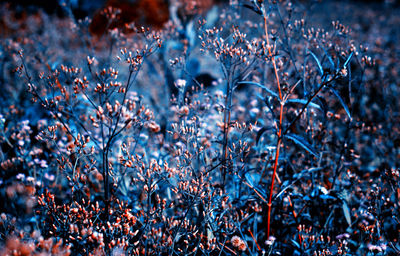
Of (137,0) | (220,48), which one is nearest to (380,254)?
(220,48)

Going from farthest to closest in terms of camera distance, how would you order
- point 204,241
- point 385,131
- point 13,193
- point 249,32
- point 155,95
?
point 155,95 → point 249,32 → point 385,131 → point 13,193 → point 204,241

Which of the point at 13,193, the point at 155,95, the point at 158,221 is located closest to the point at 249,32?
the point at 155,95

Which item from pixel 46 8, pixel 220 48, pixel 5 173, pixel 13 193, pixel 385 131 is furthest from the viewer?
pixel 46 8

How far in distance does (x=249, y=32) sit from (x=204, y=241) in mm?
3558

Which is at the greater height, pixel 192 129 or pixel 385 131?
pixel 385 131

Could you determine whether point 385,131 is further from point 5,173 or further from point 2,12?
point 2,12

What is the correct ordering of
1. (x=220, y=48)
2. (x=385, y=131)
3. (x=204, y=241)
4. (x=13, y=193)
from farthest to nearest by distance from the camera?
(x=385, y=131), (x=13, y=193), (x=204, y=241), (x=220, y=48)

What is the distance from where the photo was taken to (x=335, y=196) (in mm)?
2369

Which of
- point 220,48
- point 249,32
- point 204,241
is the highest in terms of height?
point 249,32

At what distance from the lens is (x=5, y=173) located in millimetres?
3229

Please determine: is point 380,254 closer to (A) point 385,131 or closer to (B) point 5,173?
(A) point 385,131

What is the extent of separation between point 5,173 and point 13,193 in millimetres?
632

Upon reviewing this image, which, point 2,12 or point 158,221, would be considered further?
point 2,12

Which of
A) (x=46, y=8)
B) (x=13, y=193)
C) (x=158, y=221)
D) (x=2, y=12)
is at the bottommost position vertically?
(x=158, y=221)
